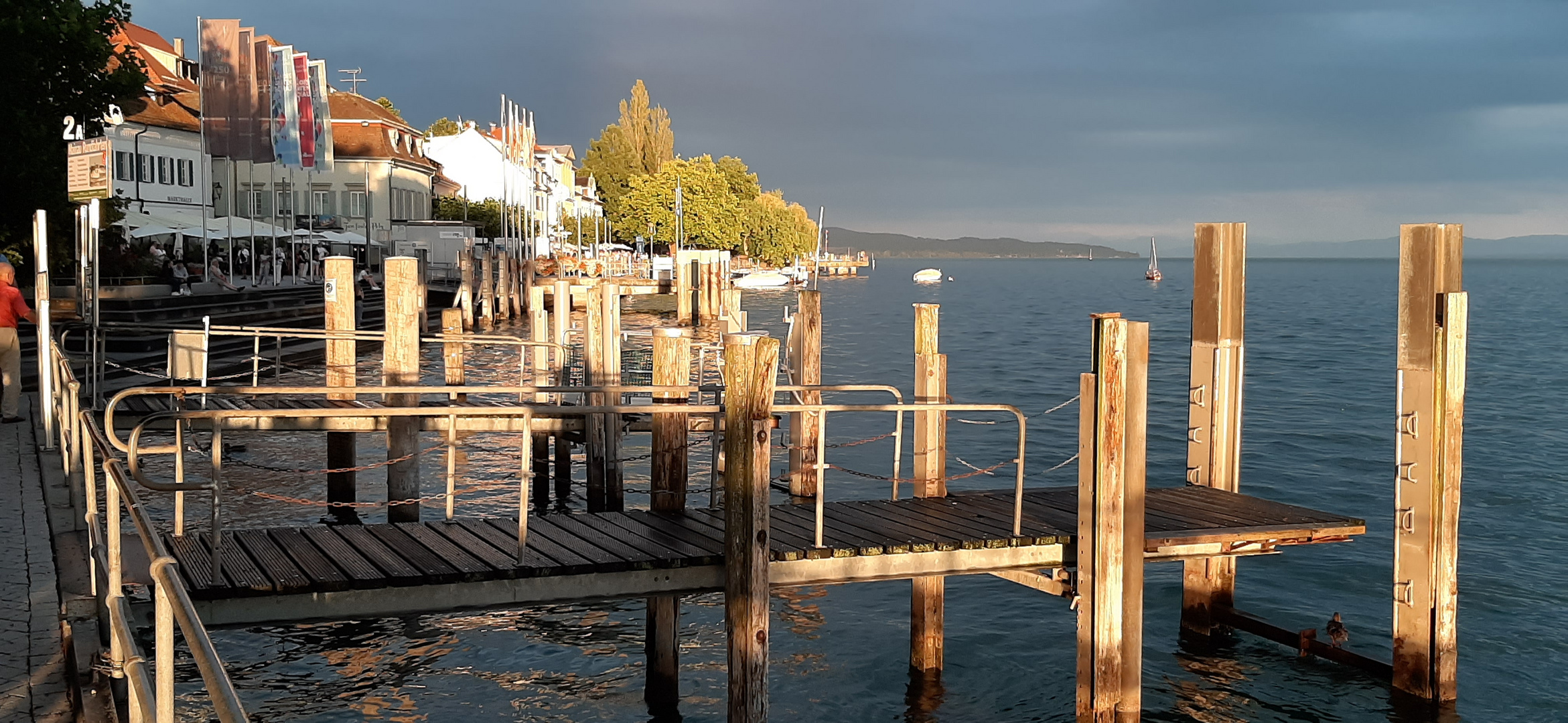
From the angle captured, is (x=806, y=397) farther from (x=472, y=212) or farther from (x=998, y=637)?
(x=472, y=212)

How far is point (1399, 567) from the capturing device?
11.0 m

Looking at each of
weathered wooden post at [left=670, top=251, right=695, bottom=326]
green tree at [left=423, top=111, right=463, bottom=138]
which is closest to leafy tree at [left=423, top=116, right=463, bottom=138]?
green tree at [left=423, top=111, right=463, bottom=138]

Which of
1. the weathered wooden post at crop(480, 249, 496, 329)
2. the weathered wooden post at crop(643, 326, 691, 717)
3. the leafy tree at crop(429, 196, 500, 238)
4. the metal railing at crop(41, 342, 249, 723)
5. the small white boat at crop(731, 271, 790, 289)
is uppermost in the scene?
the leafy tree at crop(429, 196, 500, 238)

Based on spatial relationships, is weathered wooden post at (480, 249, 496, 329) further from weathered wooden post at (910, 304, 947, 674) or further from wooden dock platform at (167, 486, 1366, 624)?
wooden dock platform at (167, 486, 1366, 624)

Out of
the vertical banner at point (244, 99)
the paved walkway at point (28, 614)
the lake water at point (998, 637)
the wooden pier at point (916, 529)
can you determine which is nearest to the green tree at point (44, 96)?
the lake water at point (998, 637)

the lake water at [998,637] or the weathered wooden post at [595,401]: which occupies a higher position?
the weathered wooden post at [595,401]

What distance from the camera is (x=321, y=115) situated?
1729 inches

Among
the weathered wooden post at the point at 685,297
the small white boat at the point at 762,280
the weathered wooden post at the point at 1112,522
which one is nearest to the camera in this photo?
the weathered wooden post at the point at 1112,522

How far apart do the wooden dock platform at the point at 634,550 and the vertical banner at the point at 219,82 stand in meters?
30.7

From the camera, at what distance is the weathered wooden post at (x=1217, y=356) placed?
12273 mm

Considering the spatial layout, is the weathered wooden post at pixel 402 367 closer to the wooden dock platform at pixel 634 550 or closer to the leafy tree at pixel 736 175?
the wooden dock platform at pixel 634 550

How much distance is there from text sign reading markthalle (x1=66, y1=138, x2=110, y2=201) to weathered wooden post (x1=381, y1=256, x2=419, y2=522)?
3.07 metres

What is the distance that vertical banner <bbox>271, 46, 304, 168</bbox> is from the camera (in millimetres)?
39469

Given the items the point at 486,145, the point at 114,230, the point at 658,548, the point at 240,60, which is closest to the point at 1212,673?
the point at 658,548
